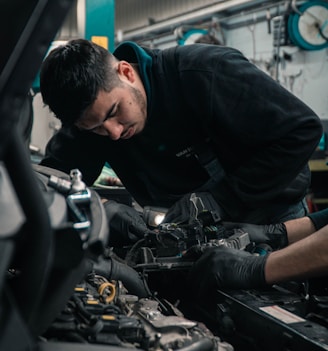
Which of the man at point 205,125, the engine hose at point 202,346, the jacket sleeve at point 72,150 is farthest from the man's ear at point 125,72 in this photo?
the engine hose at point 202,346

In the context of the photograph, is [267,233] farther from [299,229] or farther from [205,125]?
[205,125]

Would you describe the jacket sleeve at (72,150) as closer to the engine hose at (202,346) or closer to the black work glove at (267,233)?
the black work glove at (267,233)

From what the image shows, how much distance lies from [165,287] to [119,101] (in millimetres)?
723

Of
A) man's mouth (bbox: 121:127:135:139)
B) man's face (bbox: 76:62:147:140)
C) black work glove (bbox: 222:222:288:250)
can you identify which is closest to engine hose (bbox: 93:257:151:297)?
black work glove (bbox: 222:222:288:250)

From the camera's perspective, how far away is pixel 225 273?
1.40 meters

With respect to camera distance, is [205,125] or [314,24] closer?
[205,125]

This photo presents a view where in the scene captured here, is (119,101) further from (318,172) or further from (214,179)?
(318,172)

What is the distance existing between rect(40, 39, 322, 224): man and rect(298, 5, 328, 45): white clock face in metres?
3.54

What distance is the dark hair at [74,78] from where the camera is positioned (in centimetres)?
171

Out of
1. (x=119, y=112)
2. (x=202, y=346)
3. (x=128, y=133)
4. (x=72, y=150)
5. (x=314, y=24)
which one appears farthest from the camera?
(x=314, y=24)

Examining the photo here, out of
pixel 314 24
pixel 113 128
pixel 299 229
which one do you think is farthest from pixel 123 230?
pixel 314 24

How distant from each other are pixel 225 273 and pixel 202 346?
47 centimetres

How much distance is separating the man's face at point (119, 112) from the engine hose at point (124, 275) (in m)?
0.62

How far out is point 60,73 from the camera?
5.58 ft
